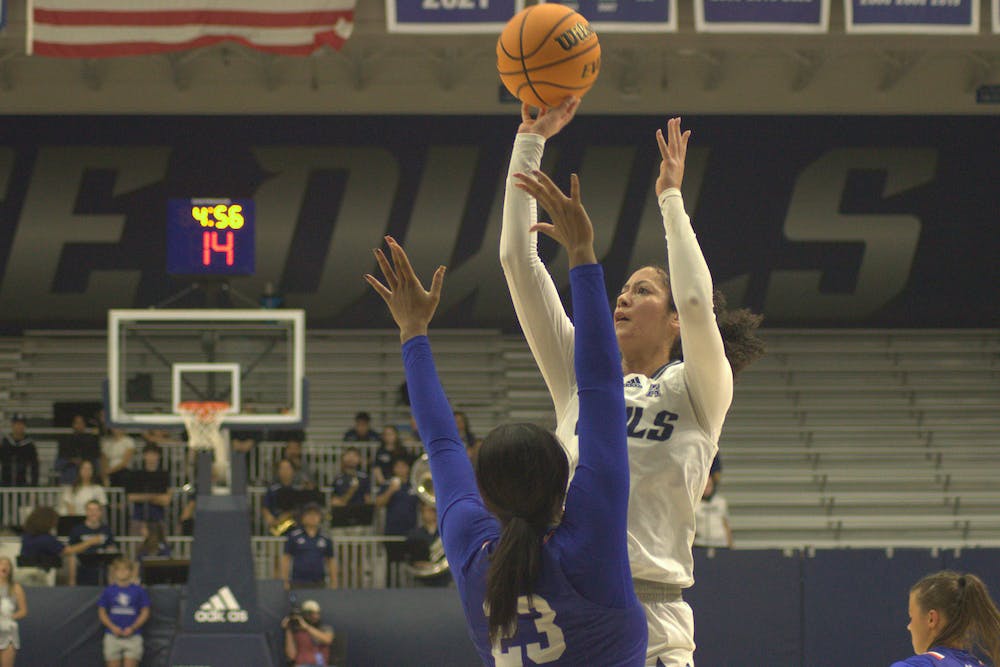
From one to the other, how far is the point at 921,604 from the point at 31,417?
637 inches

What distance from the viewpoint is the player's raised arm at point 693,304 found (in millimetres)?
3486

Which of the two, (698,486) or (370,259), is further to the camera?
(370,259)

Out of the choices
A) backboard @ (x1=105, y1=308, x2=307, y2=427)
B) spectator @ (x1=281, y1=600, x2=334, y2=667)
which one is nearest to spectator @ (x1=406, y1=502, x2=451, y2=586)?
spectator @ (x1=281, y1=600, x2=334, y2=667)

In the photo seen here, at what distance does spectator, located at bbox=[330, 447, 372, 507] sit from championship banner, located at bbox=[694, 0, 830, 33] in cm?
637

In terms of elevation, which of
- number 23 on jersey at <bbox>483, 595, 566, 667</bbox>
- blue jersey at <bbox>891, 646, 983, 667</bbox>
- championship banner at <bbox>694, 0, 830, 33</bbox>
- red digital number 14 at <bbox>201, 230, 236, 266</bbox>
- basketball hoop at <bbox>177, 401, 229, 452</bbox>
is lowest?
blue jersey at <bbox>891, 646, 983, 667</bbox>

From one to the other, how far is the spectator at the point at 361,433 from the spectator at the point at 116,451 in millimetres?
2657

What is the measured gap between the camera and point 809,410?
2005cm

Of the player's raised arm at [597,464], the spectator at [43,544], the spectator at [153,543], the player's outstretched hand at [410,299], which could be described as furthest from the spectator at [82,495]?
the player's raised arm at [597,464]

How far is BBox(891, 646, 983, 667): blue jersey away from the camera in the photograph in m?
4.67

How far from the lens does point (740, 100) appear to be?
20219mm

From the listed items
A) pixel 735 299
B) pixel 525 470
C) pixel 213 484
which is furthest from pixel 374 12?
pixel 525 470

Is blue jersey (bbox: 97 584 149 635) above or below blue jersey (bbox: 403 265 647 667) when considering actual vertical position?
below

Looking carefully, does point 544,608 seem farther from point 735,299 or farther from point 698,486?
point 735,299

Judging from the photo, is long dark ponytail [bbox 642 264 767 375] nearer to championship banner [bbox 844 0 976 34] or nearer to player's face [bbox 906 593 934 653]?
player's face [bbox 906 593 934 653]
